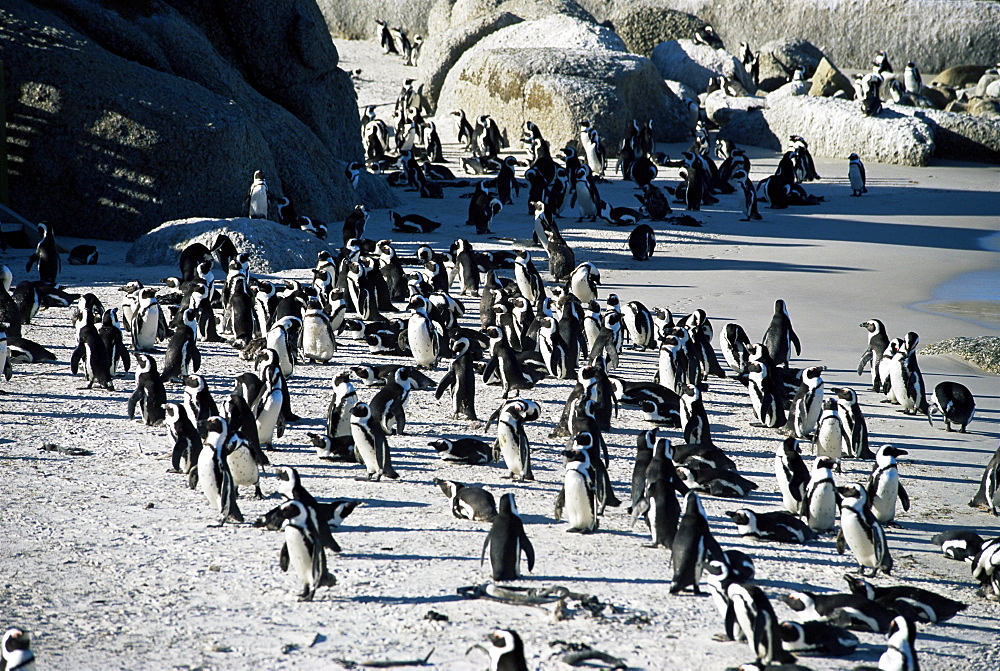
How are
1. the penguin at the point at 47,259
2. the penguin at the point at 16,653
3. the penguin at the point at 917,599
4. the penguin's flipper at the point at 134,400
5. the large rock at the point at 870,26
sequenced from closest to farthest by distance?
the penguin at the point at 16,653, the penguin at the point at 917,599, the penguin's flipper at the point at 134,400, the penguin at the point at 47,259, the large rock at the point at 870,26

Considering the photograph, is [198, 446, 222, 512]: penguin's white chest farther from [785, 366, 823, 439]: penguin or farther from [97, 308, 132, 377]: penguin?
[785, 366, 823, 439]: penguin

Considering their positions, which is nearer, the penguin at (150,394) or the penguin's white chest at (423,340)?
the penguin at (150,394)

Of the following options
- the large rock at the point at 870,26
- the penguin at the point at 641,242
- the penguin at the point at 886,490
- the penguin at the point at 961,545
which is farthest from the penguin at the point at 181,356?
the large rock at the point at 870,26

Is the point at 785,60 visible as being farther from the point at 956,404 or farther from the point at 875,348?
the point at 956,404

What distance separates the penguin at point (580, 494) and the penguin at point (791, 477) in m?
1.25

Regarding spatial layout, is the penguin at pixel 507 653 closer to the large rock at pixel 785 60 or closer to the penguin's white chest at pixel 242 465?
the penguin's white chest at pixel 242 465

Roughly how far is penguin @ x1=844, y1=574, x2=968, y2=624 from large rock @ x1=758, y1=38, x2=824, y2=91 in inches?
1276

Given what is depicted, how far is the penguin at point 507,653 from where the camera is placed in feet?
15.4

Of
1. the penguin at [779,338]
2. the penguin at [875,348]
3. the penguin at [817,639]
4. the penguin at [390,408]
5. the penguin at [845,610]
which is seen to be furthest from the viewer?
the penguin at [779,338]

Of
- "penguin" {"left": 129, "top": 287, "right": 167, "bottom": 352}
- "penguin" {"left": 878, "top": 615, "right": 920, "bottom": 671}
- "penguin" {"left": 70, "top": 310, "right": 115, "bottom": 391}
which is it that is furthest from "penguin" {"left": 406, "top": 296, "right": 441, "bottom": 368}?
"penguin" {"left": 878, "top": 615, "right": 920, "bottom": 671}

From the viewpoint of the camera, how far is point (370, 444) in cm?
727

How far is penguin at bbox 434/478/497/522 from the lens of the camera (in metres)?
6.60

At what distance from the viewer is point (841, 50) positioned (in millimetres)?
Answer: 42000

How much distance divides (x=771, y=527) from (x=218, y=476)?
3.11 meters
